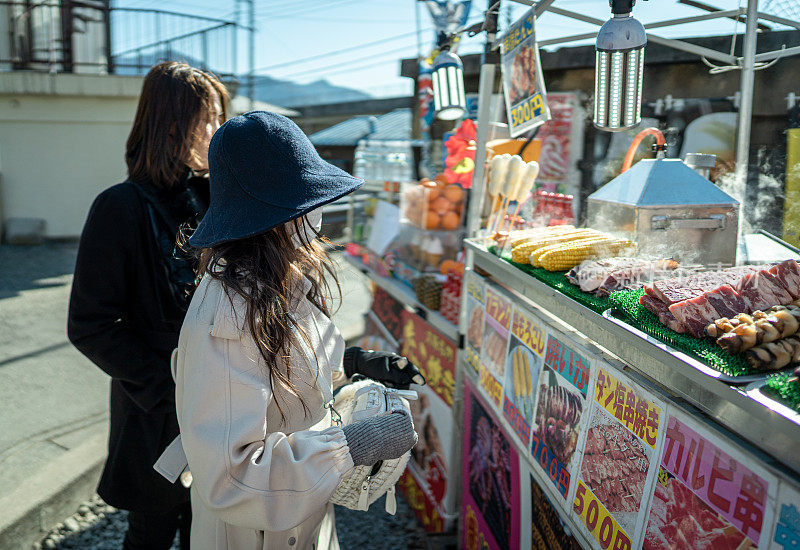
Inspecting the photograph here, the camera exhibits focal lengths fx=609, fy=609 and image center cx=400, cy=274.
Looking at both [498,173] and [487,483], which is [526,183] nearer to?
[498,173]

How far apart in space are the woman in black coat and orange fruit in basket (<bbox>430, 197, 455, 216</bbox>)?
6.16ft

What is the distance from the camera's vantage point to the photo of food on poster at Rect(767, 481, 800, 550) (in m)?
1.07

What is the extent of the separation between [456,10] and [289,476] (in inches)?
143

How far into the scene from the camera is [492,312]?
8.64 feet

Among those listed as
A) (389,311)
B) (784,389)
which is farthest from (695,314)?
(389,311)

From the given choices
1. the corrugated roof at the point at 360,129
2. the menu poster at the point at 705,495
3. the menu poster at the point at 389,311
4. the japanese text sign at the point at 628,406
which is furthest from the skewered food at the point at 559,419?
the corrugated roof at the point at 360,129

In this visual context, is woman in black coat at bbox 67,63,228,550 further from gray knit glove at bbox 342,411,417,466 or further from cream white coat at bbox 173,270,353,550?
gray knit glove at bbox 342,411,417,466

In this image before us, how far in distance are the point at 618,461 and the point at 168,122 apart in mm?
1871

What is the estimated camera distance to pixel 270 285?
1455mm

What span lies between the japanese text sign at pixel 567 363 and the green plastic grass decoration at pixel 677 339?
22 cm

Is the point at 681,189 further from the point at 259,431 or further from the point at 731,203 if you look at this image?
the point at 259,431

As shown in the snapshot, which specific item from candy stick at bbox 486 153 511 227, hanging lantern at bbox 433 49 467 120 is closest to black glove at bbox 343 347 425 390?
candy stick at bbox 486 153 511 227

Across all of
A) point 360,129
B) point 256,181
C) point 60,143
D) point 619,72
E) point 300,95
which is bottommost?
point 256,181

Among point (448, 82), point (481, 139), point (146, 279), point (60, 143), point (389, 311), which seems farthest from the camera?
point (60, 143)
